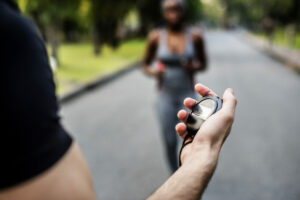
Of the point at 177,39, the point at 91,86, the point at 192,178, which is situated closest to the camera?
the point at 192,178

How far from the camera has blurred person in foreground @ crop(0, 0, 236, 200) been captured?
871 millimetres

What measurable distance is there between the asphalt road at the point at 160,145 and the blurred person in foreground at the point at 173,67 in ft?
2.79

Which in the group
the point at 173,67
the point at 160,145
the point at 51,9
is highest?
the point at 173,67

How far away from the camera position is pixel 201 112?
127 centimetres

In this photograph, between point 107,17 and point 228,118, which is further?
point 107,17

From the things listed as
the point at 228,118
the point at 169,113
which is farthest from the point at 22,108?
the point at 169,113

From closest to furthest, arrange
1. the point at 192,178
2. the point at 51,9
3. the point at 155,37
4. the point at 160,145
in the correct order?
the point at 192,178, the point at 155,37, the point at 160,145, the point at 51,9

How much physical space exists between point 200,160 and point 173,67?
2.50m

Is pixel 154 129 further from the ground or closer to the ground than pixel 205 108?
closer to the ground

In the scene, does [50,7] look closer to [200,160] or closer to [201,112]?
[201,112]

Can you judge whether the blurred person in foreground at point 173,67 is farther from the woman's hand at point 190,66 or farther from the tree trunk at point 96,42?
the tree trunk at point 96,42

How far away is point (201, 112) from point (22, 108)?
24.6 inches

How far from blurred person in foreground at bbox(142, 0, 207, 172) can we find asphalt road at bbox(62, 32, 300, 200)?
2.79 ft

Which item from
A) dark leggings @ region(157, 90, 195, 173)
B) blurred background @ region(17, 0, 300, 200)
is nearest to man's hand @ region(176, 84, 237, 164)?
blurred background @ region(17, 0, 300, 200)
